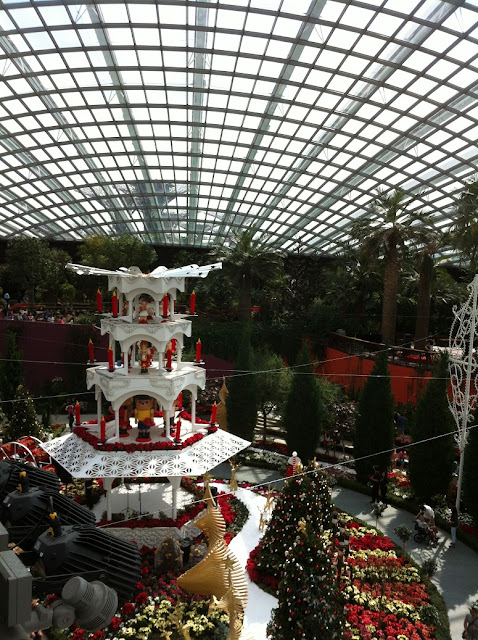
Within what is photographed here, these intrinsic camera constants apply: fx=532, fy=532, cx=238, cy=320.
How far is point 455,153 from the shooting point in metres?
33.2

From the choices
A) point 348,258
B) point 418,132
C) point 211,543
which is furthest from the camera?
point 348,258

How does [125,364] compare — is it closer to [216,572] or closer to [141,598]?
[141,598]

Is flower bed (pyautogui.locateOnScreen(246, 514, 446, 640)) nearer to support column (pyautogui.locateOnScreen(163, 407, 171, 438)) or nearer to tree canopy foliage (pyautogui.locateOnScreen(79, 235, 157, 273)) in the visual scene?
support column (pyautogui.locateOnScreen(163, 407, 171, 438))

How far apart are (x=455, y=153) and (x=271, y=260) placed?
13363 mm

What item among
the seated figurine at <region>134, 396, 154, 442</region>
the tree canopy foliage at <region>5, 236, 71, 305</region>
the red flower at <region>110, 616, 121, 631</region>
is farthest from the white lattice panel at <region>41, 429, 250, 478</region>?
the tree canopy foliage at <region>5, 236, 71, 305</region>

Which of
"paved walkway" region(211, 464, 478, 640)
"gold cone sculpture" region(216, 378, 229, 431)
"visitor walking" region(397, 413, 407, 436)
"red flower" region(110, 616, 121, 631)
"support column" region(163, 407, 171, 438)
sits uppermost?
"support column" region(163, 407, 171, 438)

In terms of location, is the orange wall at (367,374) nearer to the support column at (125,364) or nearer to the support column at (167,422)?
the support column at (167,422)

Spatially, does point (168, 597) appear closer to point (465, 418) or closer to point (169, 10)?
point (465, 418)

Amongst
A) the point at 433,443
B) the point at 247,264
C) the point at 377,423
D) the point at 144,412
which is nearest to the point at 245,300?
the point at 247,264

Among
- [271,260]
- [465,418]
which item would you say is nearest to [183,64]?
[271,260]

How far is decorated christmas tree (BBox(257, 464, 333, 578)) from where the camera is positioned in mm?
12500

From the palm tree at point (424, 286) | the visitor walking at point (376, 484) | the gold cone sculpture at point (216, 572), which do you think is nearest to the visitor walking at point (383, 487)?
the visitor walking at point (376, 484)

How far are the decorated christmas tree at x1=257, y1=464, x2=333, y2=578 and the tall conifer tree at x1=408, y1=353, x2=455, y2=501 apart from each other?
558 cm

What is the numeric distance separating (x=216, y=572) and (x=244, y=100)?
29.8 meters
